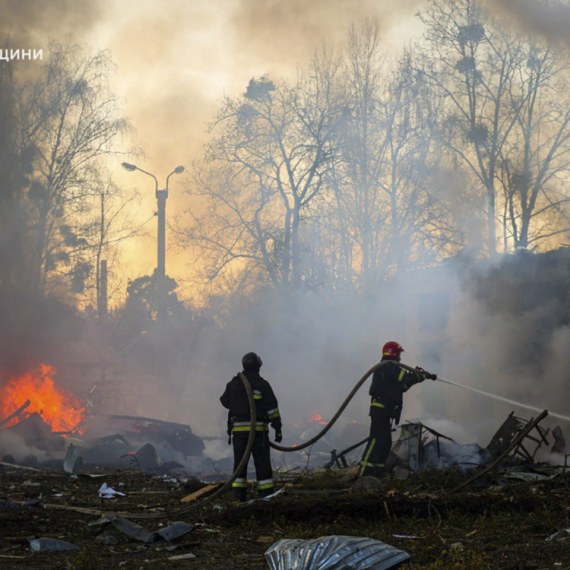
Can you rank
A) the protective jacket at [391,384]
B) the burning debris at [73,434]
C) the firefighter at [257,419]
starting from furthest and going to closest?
the burning debris at [73,434] < the protective jacket at [391,384] < the firefighter at [257,419]

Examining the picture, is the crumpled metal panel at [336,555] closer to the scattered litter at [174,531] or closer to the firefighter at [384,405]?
the scattered litter at [174,531]

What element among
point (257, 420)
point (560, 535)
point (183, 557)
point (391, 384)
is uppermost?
point (391, 384)

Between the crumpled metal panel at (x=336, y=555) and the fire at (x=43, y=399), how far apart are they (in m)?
12.9

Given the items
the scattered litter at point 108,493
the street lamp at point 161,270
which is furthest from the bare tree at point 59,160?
the scattered litter at point 108,493

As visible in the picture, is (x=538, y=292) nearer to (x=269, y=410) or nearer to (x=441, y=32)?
(x=269, y=410)

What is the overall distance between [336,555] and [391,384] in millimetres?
5270

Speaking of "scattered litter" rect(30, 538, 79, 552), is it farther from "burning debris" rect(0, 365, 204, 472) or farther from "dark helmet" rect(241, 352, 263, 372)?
"burning debris" rect(0, 365, 204, 472)

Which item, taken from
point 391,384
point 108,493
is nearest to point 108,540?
point 108,493

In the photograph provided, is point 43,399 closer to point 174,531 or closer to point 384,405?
point 384,405

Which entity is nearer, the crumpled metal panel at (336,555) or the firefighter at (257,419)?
the crumpled metal panel at (336,555)

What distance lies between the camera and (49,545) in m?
5.66

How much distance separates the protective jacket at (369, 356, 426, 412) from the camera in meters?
9.16

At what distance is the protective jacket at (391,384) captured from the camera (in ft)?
30.0

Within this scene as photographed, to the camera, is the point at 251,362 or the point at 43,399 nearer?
the point at 251,362
